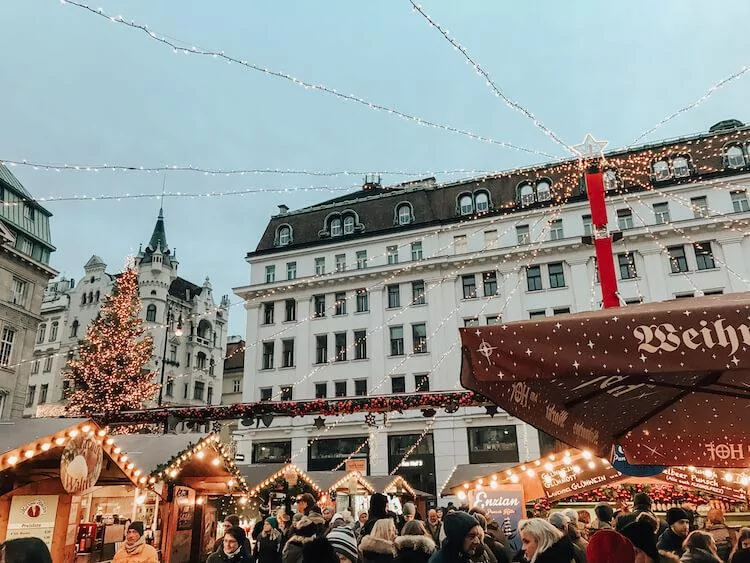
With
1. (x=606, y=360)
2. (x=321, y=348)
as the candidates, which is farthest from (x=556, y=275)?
(x=606, y=360)

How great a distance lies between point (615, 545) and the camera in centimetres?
377

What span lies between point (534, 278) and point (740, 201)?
429 inches

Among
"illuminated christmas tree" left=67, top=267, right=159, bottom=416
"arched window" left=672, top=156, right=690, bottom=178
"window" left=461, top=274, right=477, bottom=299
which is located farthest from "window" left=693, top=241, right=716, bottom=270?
"illuminated christmas tree" left=67, top=267, right=159, bottom=416

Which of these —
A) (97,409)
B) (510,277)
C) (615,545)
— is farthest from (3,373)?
(615,545)

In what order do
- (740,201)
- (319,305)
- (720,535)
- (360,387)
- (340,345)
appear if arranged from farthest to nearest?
(319,305), (340,345), (360,387), (740,201), (720,535)

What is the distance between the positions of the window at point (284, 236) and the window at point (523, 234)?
15.4 meters

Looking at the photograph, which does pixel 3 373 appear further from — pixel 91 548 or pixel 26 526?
pixel 26 526

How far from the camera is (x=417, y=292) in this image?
1264 inches

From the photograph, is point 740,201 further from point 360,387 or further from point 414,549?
point 414,549

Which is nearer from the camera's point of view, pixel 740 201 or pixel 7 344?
pixel 740 201

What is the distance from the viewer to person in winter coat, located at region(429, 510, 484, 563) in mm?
4215

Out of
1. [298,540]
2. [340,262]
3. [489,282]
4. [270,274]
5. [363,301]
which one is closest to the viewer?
[298,540]

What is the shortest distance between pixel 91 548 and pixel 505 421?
21952mm

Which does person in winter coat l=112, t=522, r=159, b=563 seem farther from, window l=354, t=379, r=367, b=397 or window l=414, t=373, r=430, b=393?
window l=354, t=379, r=367, b=397
